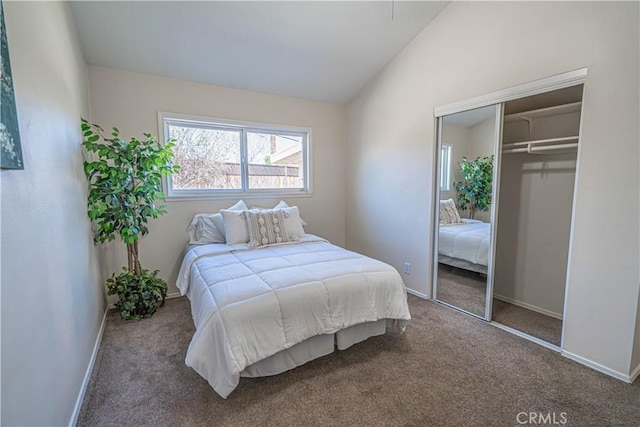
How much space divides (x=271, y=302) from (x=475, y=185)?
2.20m

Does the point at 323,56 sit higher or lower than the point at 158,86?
higher

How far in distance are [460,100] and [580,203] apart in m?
1.31

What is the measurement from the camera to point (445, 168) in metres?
2.94

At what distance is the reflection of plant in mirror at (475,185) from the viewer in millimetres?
2602

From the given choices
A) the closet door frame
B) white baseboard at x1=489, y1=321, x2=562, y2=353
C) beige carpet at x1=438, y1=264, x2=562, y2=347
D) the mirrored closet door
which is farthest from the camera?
the mirrored closet door

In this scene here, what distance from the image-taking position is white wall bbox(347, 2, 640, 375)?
1.78 meters

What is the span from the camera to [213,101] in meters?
3.35

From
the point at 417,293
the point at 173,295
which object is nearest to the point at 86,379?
the point at 173,295

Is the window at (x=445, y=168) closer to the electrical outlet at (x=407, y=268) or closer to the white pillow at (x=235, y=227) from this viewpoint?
the electrical outlet at (x=407, y=268)

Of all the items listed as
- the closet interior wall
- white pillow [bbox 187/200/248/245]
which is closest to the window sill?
white pillow [bbox 187/200/248/245]

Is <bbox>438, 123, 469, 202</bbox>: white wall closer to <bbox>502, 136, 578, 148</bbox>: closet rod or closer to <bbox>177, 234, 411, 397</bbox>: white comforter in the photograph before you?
<bbox>502, 136, 578, 148</bbox>: closet rod

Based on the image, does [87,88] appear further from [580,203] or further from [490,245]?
[580,203]

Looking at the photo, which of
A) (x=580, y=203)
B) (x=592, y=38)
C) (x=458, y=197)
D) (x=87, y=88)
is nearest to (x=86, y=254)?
(x=87, y=88)

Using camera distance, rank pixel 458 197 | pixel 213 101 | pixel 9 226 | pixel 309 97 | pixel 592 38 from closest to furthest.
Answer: pixel 9 226 → pixel 592 38 → pixel 458 197 → pixel 213 101 → pixel 309 97
